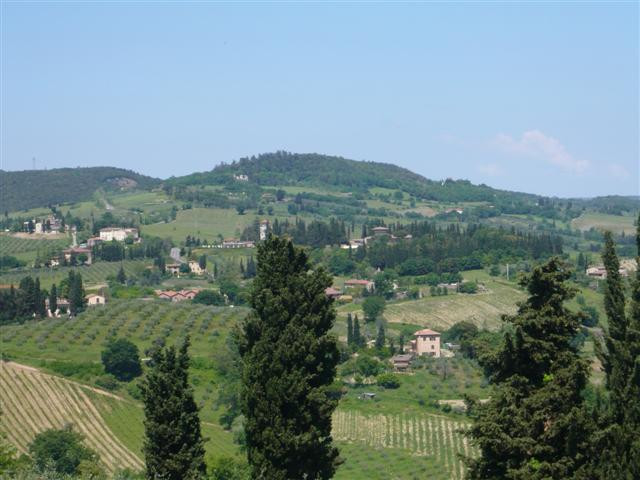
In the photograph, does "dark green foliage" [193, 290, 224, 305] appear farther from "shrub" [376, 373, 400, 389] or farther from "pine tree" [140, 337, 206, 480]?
"pine tree" [140, 337, 206, 480]

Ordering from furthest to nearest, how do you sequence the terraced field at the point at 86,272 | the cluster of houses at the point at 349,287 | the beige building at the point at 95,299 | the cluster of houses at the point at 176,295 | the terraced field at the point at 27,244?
the terraced field at the point at 27,244
the terraced field at the point at 86,272
the cluster of houses at the point at 349,287
the cluster of houses at the point at 176,295
the beige building at the point at 95,299

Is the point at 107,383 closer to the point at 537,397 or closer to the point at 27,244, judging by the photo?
the point at 537,397

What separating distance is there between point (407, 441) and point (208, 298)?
5352cm

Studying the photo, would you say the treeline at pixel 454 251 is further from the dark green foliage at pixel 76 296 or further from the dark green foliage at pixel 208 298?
the dark green foliage at pixel 76 296

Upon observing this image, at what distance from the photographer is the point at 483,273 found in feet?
433

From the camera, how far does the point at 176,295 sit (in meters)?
117

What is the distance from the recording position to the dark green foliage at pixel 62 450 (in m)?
49.9

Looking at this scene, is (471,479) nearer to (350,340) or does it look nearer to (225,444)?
(225,444)

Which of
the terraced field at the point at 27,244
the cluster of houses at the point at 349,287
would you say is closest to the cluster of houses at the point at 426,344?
the cluster of houses at the point at 349,287

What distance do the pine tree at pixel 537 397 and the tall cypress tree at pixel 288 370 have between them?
447 cm

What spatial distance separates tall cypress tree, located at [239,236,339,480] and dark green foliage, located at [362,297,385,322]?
82.1 m

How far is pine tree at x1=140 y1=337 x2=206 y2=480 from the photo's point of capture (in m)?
25.5

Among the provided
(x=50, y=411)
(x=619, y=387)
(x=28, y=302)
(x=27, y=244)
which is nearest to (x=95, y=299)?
(x=28, y=302)

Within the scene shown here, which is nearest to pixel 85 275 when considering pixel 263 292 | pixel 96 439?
pixel 96 439
